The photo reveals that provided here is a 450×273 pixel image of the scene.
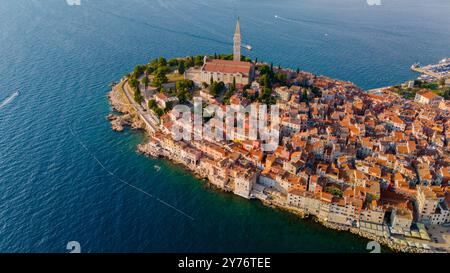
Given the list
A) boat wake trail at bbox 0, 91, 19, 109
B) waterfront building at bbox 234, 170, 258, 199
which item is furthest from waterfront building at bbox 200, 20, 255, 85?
boat wake trail at bbox 0, 91, 19, 109

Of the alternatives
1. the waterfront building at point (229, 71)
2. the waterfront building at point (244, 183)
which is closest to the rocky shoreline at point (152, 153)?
the waterfront building at point (244, 183)

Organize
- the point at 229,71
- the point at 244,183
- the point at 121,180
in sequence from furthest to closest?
the point at 229,71 < the point at 121,180 < the point at 244,183

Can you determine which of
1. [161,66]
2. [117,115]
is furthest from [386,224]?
[161,66]

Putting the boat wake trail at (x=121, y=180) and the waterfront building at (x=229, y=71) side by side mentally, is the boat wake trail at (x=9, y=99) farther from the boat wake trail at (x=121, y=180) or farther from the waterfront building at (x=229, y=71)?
the waterfront building at (x=229, y=71)

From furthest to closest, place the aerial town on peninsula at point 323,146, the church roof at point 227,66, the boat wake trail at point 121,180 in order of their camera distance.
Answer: the church roof at point 227,66, the boat wake trail at point 121,180, the aerial town on peninsula at point 323,146

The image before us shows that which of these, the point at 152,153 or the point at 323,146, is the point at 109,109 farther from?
the point at 323,146

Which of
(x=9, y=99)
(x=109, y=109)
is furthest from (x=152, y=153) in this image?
(x=9, y=99)

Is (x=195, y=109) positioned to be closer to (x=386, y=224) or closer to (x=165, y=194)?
(x=165, y=194)

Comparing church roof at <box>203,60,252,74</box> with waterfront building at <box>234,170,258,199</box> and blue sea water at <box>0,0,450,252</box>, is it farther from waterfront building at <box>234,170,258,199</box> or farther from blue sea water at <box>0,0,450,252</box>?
waterfront building at <box>234,170,258,199</box>
